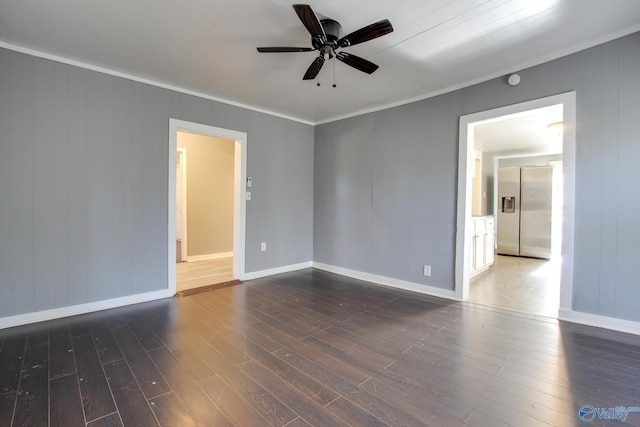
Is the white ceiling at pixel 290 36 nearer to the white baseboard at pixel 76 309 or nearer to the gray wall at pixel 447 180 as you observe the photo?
the gray wall at pixel 447 180

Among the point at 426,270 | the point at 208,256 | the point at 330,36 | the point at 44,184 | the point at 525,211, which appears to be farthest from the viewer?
the point at 525,211

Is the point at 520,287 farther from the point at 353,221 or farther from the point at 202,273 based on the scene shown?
the point at 202,273

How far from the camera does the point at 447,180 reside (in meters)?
3.57

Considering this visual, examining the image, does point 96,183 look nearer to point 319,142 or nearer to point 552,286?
point 319,142

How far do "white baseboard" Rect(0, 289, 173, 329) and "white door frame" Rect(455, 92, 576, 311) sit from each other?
359 centimetres

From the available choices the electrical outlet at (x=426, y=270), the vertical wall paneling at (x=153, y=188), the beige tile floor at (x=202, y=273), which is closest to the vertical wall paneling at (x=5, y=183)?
the vertical wall paneling at (x=153, y=188)

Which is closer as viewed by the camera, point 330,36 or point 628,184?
point 330,36

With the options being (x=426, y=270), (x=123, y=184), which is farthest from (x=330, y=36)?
(x=426, y=270)

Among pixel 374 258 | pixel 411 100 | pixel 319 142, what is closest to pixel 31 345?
pixel 374 258

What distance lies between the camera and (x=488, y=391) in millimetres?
1771

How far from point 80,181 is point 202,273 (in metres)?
2.21

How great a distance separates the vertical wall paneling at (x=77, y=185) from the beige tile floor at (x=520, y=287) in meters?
4.37

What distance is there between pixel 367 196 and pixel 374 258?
3.14 feet

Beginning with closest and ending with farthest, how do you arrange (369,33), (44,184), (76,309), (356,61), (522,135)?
(369,33) < (356,61) < (44,184) < (76,309) < (522,135)
